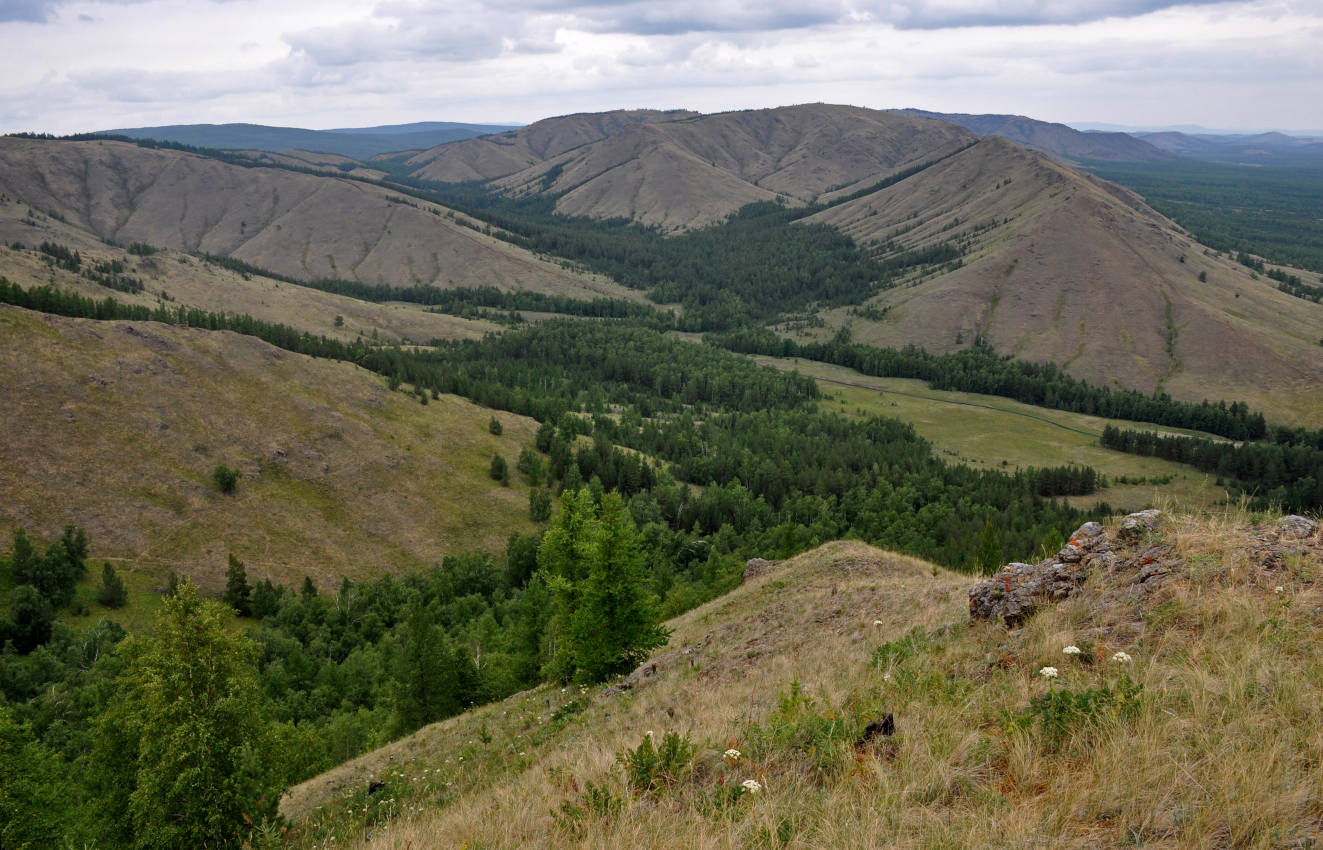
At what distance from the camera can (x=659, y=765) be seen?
40.7ft

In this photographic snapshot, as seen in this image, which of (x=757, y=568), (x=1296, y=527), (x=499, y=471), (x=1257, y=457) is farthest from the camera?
(x=1257, y=457)

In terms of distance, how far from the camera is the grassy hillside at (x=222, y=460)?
91.0m

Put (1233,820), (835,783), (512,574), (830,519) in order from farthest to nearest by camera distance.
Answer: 1. (830,519)
2. (512,574)
3. (835,783)
4. (1233,820)

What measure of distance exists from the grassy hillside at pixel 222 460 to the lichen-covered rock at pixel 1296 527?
10355cm

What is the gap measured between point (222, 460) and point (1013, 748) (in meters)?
122

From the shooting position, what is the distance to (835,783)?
35.6 ft

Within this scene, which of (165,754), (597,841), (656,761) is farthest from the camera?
(165,754)

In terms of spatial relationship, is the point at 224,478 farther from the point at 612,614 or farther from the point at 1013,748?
the point at 1013,748

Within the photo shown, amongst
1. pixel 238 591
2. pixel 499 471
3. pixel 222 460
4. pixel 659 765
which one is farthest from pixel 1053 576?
pixel 222 460

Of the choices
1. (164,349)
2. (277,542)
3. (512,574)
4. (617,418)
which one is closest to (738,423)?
(617,418)

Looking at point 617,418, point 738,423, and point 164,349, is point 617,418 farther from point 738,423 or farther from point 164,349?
point 164,349

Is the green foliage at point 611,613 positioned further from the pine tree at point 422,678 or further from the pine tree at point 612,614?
the pine tree at point 422,678

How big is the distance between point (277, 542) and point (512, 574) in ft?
116

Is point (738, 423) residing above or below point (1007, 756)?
below
